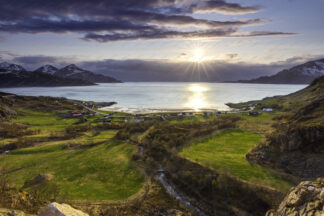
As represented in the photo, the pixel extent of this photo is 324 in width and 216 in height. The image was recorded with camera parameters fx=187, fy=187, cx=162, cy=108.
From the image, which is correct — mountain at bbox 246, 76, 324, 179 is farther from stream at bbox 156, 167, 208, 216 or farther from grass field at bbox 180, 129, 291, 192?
stream at bbox 156, 167, 208, 216

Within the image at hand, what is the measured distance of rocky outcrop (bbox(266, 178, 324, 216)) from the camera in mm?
12298

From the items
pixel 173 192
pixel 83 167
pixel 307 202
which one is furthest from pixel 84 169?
pixel 307 202

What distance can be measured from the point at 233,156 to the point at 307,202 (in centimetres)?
2418

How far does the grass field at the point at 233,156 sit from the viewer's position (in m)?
29.1

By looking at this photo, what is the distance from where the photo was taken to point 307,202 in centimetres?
1384

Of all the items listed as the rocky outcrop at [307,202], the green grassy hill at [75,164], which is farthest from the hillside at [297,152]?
the green grassy hill at [75,164]

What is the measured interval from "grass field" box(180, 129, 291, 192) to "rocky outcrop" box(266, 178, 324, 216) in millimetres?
12995

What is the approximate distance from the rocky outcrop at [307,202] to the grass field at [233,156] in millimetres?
12995

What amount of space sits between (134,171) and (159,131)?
22.5m

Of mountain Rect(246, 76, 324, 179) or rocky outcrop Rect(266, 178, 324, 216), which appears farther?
mountain Rect(246, 76, 324, 179)

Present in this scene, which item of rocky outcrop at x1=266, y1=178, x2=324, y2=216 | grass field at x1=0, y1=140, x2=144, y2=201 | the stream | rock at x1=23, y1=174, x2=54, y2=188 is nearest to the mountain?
the stream

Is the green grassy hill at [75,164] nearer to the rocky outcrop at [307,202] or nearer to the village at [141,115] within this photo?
the rocky outcrop at [307,202]

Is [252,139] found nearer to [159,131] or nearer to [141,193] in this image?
[159,131]

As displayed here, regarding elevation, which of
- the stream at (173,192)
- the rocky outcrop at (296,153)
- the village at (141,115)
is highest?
the rocky outcrop at (296,153)
